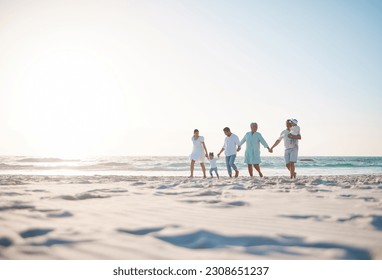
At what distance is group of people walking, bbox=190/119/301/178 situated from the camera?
24.7 feet

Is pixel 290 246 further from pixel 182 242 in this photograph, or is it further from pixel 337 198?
pixel 337 198

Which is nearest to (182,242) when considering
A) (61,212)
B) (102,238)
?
(102,238)

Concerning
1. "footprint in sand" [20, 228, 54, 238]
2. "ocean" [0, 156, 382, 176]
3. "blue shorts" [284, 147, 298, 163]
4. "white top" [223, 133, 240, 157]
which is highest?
"white top" [223, 133, 240, 157]

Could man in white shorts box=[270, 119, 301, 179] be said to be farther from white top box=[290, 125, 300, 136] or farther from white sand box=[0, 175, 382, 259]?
white sand box=[0, 175, 382, 259]

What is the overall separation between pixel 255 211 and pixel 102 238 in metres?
1.54

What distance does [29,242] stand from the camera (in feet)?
6.20

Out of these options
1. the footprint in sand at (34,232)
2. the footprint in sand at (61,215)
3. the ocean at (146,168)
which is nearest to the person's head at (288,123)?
the footprint in sand at (61,215)

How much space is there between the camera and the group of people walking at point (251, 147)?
7535 mm

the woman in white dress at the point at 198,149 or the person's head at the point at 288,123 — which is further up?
the person's head at the point at 288,123

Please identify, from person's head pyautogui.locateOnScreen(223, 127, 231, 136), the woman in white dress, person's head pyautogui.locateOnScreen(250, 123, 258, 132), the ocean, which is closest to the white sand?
person's head pyautogui.locateOnScreen(250, 123, 258, 132)

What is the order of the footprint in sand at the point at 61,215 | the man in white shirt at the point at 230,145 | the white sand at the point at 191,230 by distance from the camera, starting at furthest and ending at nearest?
the man in white shirt at the point at 230,145
the footprint in sand at the point at 61,215
the white sand at the point at 191,230

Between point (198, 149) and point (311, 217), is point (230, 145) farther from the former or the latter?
point (311, 217)

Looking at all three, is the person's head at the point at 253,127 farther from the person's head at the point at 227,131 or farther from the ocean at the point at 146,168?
the ocean at the point at 146,168
